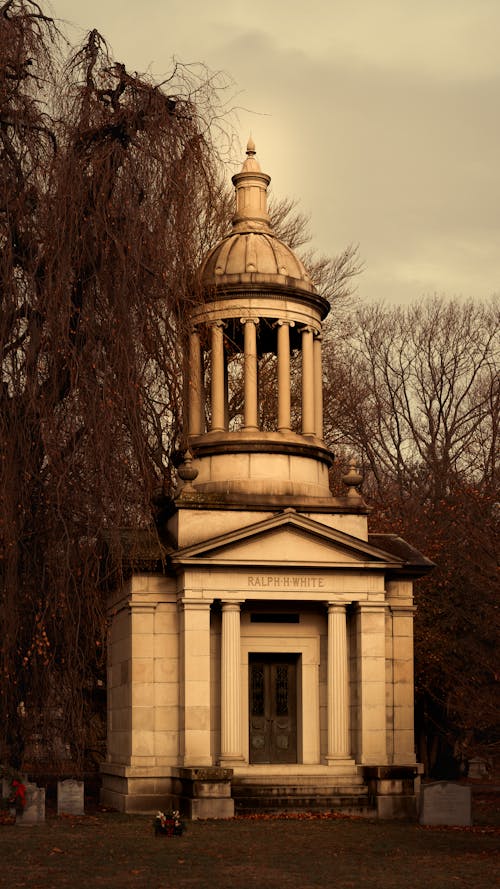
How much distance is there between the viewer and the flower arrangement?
20.8 meters

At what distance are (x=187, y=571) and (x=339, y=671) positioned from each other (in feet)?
11.2

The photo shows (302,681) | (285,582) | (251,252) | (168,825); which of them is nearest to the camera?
(168,825)

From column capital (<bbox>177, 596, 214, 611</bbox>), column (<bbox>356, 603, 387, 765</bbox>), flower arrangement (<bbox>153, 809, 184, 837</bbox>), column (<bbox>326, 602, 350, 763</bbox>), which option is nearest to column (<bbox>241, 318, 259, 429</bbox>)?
column capital (<bbox>177, 596, 214, 611</bbox>)

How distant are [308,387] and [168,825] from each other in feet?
34.7

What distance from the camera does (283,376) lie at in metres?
28.1

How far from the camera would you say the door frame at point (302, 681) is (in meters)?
26.7

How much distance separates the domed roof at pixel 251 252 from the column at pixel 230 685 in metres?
6.75

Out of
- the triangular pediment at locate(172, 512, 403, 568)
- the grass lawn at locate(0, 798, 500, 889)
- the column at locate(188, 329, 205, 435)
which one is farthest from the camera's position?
the column at locate(188, 329, 205, 435)

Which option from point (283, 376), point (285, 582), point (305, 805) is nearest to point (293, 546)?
point (285, 582)

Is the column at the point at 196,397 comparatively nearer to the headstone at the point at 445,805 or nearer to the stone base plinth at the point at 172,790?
the stone base plinth at the point at 172,790

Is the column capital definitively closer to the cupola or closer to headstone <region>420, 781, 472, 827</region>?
the cupola

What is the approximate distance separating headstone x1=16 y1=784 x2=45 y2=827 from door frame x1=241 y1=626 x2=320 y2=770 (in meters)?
5.21

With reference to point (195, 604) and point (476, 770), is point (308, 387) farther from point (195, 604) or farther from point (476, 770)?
point (476, 770)

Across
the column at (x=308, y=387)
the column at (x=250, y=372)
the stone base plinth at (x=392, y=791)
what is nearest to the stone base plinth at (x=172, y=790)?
the stone base plinth at (x=392, y=791)
